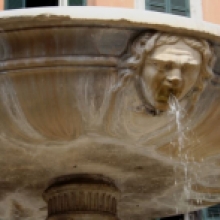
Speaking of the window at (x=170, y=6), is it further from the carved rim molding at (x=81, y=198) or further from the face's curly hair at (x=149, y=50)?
the face's curly hair at (x=149, y=50)

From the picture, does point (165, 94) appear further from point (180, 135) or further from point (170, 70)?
point (180, 135)

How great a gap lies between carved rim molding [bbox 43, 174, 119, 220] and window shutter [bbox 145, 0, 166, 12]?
4254mm

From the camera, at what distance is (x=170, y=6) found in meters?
9.19

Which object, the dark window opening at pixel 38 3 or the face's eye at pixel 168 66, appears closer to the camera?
the face's eye at pixel 168 66

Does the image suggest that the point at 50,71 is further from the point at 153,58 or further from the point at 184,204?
the point at 184,204

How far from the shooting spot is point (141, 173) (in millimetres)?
5430

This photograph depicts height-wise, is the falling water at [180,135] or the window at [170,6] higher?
the window at [170,6]

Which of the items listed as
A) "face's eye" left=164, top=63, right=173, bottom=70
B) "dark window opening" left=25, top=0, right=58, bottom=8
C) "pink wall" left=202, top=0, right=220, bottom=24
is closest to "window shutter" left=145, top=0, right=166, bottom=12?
"pink wall" left=202, top=0, right=220, bottom=24

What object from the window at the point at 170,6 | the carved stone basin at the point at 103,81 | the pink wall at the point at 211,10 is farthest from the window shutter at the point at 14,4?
the carved stone basin at the point at 103,81

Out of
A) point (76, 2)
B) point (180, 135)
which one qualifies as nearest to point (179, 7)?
point (76, 2)

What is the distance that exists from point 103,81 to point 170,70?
16.3 inches

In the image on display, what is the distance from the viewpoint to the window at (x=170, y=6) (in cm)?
911

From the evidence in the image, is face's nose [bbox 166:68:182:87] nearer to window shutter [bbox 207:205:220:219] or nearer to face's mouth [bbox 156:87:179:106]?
face's mouth [bbox 156:87:179:106]

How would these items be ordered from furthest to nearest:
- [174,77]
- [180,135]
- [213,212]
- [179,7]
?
[213,212]
[179,7]
[180,135]
[174,77]
